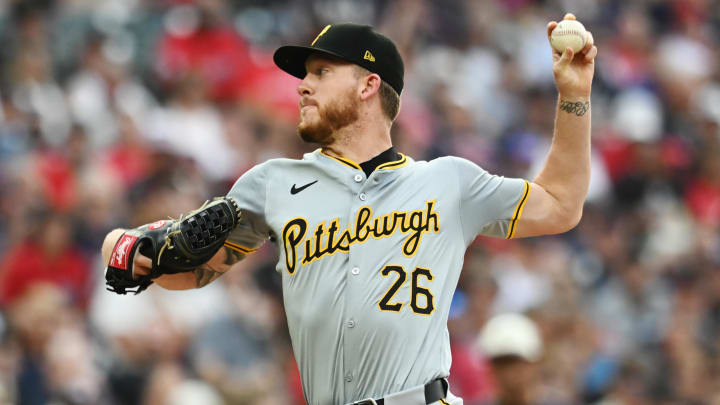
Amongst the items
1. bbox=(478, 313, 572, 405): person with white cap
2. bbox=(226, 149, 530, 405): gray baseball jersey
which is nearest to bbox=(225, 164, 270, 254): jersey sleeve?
bbox=(226, 149, 530, 405): gray baseball jersey

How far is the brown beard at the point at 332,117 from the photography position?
4.16 metres

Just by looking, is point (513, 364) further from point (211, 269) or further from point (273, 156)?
point (273, 156)

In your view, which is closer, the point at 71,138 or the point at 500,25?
the point at 71,138

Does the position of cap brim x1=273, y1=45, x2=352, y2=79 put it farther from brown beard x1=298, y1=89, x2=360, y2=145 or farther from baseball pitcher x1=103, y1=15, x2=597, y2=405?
brown beard x1=298, y1=89, x2=360, y2=145

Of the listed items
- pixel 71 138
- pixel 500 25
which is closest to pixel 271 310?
pixel 71 138

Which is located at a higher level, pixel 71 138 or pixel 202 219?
pixel 202 219

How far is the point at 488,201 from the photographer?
4.10 m

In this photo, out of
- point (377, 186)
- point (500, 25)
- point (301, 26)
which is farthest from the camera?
point (500, 25)

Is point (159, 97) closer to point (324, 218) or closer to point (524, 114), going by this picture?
point (524, 114)

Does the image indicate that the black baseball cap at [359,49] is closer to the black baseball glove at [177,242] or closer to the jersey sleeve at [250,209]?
the jersey sleeve at [250,209]

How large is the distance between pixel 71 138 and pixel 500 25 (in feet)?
20.8

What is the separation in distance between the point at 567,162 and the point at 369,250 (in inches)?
30.8

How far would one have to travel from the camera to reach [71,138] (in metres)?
8.35

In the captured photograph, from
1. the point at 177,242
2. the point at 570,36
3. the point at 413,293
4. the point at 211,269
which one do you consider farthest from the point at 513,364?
the point at 177,242
